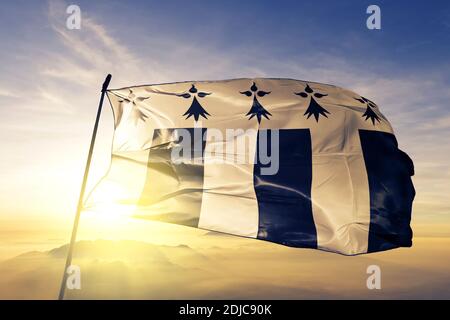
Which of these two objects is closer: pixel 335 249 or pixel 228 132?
pixel 335 249

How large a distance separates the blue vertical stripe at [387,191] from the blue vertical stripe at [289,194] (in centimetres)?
133

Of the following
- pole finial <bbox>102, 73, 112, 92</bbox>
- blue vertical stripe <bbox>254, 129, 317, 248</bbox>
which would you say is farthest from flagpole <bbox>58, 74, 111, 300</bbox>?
blue vertical stripe <bbox>254, 129, 317, 248</bbox>

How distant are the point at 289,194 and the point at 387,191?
87.1 inches

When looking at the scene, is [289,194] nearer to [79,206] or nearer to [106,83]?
[79,206]

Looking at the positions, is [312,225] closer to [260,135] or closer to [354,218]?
[354,218]

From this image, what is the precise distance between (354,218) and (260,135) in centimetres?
271

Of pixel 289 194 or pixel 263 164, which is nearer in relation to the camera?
pixel 289 194

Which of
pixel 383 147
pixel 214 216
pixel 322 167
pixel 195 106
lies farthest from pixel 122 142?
pixel 383 147

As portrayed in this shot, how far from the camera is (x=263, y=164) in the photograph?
971 cm

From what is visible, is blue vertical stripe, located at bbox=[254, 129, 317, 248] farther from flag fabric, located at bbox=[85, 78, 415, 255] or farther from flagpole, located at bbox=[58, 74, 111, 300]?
flagpole, located at bbox=[58, 74, 111, 300]

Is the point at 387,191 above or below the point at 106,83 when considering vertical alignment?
below

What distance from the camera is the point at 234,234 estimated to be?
29.5ft

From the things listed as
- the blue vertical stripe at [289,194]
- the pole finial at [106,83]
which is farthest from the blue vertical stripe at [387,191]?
the pole finial at [106,83]

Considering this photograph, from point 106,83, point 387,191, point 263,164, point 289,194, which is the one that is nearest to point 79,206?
point 106,83
